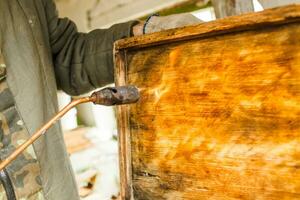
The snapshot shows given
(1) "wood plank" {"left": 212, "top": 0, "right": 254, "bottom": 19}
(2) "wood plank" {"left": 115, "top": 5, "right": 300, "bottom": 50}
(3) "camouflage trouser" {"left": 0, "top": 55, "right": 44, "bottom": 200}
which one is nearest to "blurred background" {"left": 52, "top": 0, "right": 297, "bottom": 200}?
(1) "wood plank" {"left": 212, "top": 0, "right": 254, "bottom": 19}

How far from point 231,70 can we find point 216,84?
4cm

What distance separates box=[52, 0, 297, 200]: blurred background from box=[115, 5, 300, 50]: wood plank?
813 millimetres

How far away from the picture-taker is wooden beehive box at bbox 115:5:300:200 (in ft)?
2.03

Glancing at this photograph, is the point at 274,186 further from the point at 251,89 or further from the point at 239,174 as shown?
the point at 251,89

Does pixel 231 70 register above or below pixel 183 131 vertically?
above

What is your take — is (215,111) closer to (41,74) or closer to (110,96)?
(110,96)

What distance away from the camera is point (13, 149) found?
2.99ft

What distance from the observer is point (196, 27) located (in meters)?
0.69

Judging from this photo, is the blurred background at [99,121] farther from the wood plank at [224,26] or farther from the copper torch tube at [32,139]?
the copper torch tube at [32,139]

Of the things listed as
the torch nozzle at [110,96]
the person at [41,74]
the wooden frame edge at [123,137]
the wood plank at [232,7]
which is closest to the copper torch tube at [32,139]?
the torch nozzle at [110,96]

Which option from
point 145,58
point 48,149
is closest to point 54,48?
point 48,149

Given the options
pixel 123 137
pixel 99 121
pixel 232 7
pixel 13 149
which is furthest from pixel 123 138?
pixel 99 121

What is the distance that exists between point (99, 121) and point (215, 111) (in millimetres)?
2936

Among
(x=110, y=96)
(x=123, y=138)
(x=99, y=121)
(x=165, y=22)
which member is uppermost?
→ (x=165, y=22)
